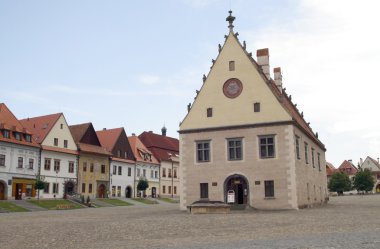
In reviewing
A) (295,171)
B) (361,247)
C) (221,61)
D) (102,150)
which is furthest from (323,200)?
(361,247)

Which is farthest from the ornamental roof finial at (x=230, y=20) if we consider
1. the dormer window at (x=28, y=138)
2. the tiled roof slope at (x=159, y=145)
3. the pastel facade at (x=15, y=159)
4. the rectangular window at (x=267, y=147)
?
the tiled roof slope at (x=159, y=145)

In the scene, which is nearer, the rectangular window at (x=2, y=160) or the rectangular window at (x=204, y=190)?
the rectangular window at (x=204, y=190)

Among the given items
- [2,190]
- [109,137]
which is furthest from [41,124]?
[109,137]

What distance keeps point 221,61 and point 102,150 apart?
116 ft

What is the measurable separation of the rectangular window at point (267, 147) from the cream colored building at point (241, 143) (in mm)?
84

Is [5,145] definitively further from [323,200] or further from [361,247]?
[361,247]

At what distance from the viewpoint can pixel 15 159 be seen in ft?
171

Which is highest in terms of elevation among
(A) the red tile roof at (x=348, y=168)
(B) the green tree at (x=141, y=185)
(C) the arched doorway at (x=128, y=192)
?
(A) the red tile roof at (x=348, y=168)

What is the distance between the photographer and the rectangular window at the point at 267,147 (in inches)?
1377

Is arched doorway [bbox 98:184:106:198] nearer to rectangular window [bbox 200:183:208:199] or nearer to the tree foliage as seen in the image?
the tree foliage

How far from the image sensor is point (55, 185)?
2271 inches

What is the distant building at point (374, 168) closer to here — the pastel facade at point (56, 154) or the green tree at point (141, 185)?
the green tree at point (141, 185)

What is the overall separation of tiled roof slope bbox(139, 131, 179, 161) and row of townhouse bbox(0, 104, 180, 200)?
207mm

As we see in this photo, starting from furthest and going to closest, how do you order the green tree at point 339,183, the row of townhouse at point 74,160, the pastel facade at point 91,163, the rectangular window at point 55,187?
the green tree at point 339,183 < the pastel facade at point 91,163 < the rectangular window at point 55,187 < the row of townhouse at point 74,160
